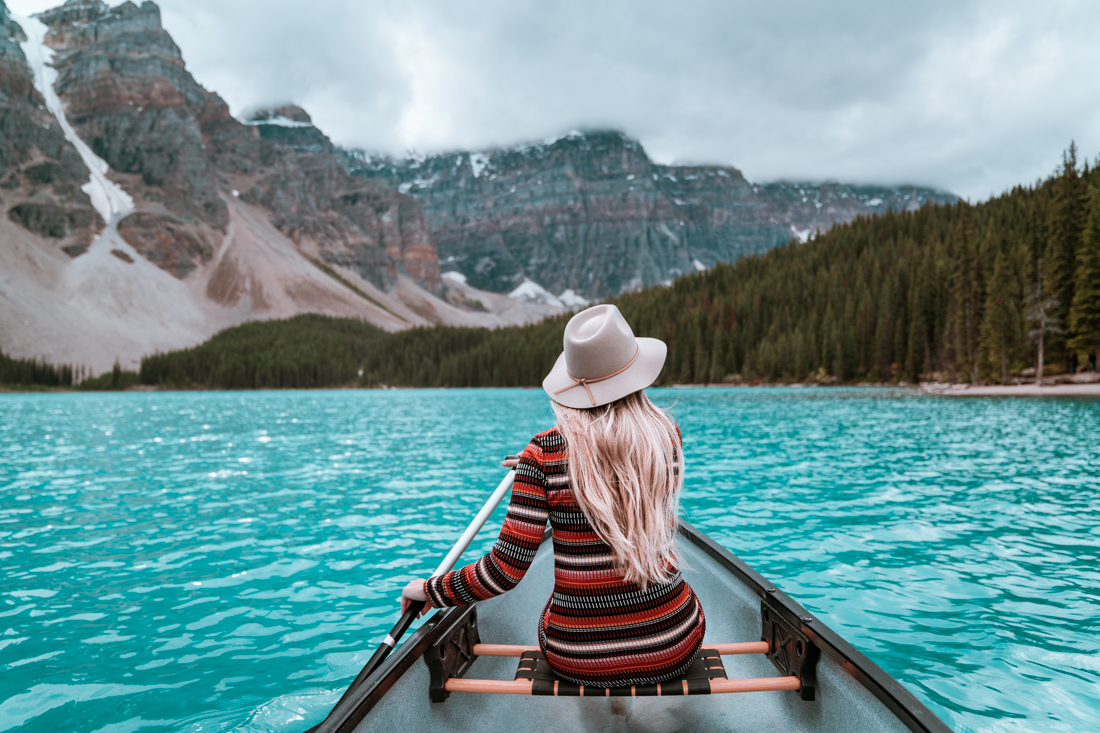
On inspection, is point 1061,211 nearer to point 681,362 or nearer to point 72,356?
point 681,362

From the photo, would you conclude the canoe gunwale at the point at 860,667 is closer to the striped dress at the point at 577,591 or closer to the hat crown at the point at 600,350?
the striped dress at the point at 577,591

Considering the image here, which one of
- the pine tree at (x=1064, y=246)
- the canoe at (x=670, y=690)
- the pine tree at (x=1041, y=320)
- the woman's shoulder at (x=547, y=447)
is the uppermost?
the pine tree at (x=1064, y=246)

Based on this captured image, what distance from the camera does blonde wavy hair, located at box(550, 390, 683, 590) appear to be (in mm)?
3264

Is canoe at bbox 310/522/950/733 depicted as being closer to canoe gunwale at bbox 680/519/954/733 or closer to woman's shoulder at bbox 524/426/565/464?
canoe gunwale at bbox 680/519/954/733

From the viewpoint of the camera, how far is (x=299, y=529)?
42.8 feet

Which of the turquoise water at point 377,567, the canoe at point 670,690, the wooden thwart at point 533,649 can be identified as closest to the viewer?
the canoe at point 670,690

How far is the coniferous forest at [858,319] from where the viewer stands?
62625 mm

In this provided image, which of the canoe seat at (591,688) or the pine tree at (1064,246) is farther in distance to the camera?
the pine tree at (1064,246)

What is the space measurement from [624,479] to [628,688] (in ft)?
4.26

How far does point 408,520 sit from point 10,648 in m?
7.29

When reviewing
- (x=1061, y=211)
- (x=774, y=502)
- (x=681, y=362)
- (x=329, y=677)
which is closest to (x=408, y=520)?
(x=329, y=677)

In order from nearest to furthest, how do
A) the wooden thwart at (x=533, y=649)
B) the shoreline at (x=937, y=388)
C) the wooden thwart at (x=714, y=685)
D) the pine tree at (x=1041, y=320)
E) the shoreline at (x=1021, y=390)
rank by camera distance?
1. the wooden thwart at (x=714, y=685)
2. the wooden thwart at (x=533, y=649)
3. the shoreline at (x=1021, y=390)
4. the shoreline at (x=937, y=388)
5. the pine tree at (x=1041, y=320)

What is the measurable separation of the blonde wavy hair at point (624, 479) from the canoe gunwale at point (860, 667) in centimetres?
126

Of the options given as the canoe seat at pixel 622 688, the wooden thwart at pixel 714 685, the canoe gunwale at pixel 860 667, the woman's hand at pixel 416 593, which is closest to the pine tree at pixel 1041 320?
the canoe gunwale at pixel 860 667
